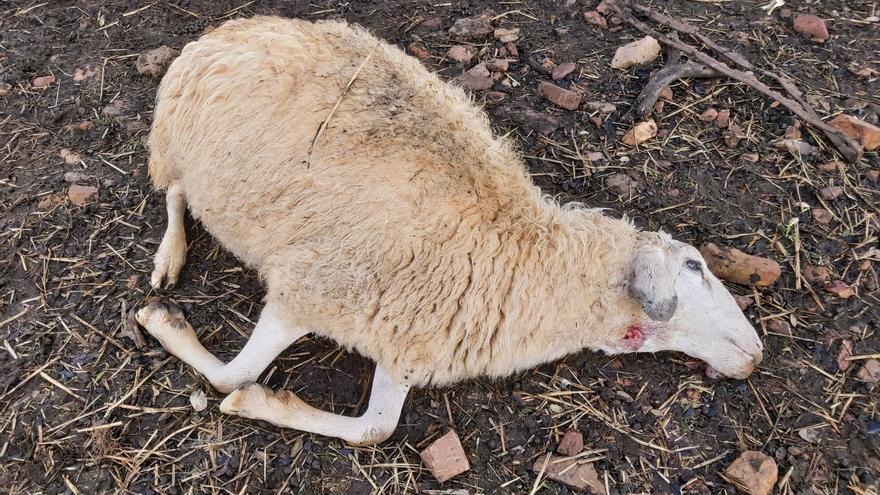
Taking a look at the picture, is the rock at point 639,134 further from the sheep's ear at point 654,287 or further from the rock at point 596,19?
the sheep's ear at point 654,287

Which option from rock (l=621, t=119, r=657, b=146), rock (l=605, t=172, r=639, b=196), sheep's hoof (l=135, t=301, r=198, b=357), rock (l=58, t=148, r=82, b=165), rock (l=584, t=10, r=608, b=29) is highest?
rock (l=584, t=10, r=608, b=29)

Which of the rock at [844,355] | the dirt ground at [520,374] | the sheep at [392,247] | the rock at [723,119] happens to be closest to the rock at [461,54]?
the dirt ground at [520,374]

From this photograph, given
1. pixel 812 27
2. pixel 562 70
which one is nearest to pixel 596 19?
pixel 562 70

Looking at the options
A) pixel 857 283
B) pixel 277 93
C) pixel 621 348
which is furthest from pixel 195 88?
pixel 857 283

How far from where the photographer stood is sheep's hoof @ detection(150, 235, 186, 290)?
12.2ft

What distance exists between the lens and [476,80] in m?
4.77

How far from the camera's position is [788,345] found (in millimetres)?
3559

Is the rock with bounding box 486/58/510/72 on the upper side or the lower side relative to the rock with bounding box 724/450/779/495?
upper

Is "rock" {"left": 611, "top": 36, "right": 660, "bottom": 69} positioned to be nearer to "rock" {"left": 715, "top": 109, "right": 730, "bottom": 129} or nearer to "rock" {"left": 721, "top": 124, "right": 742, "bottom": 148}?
"rock" {"left": 715, "top": 109, "right": 730, "bottom": 129}

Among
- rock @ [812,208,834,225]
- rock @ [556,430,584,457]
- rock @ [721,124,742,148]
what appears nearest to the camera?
rock @ [556,430,584,457]

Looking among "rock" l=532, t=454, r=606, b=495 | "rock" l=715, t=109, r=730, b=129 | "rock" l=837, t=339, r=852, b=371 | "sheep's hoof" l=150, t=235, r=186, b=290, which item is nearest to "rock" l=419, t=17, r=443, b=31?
"rock" l=715, t=109, r=730, b=129

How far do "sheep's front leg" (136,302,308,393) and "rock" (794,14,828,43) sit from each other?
4825 millimetres

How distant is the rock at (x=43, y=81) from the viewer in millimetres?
4824

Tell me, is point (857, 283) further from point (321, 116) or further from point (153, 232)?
point (153, 232)
